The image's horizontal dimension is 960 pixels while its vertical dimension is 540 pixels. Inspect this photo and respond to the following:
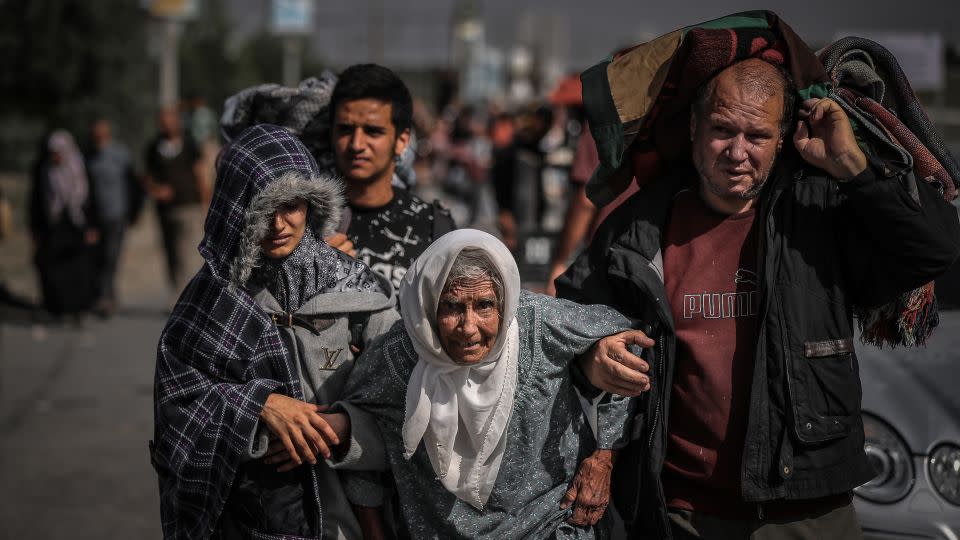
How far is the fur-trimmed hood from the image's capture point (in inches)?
128

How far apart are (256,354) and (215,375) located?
0.44 feet

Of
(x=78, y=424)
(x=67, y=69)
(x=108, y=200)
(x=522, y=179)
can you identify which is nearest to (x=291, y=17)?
(x=108, y=200)

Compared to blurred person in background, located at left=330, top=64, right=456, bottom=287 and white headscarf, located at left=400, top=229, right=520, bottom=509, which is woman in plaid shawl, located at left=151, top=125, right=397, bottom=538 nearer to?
white headscarf, located at left=400, top=229, right=520, bottom=509

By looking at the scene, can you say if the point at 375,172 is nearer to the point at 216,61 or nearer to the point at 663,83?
the point at 663,83

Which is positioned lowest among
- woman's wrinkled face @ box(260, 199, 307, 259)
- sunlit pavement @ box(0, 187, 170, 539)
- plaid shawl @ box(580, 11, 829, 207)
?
sunlit pavement @ box(0, 187, 170, 539)

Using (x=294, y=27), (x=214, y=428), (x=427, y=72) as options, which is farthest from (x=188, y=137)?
(x=427, y=72)

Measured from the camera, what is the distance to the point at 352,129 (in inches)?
155

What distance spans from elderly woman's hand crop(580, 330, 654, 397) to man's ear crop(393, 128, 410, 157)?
1.41 meters

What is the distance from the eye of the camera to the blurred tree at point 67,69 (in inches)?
1047

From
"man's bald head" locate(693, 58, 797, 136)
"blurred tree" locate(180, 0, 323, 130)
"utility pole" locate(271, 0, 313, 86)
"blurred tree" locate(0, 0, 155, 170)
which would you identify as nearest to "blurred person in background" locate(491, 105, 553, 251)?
"man's bald head" locate(693, 58, 797, 136)

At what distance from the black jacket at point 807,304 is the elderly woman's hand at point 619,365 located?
3.4 inches

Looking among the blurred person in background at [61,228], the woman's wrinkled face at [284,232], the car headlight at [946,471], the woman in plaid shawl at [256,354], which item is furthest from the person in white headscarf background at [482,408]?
the blurred person in background at [61,228]

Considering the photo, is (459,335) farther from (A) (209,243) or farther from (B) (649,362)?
(A) (209,243)

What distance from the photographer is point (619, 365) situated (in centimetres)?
293
